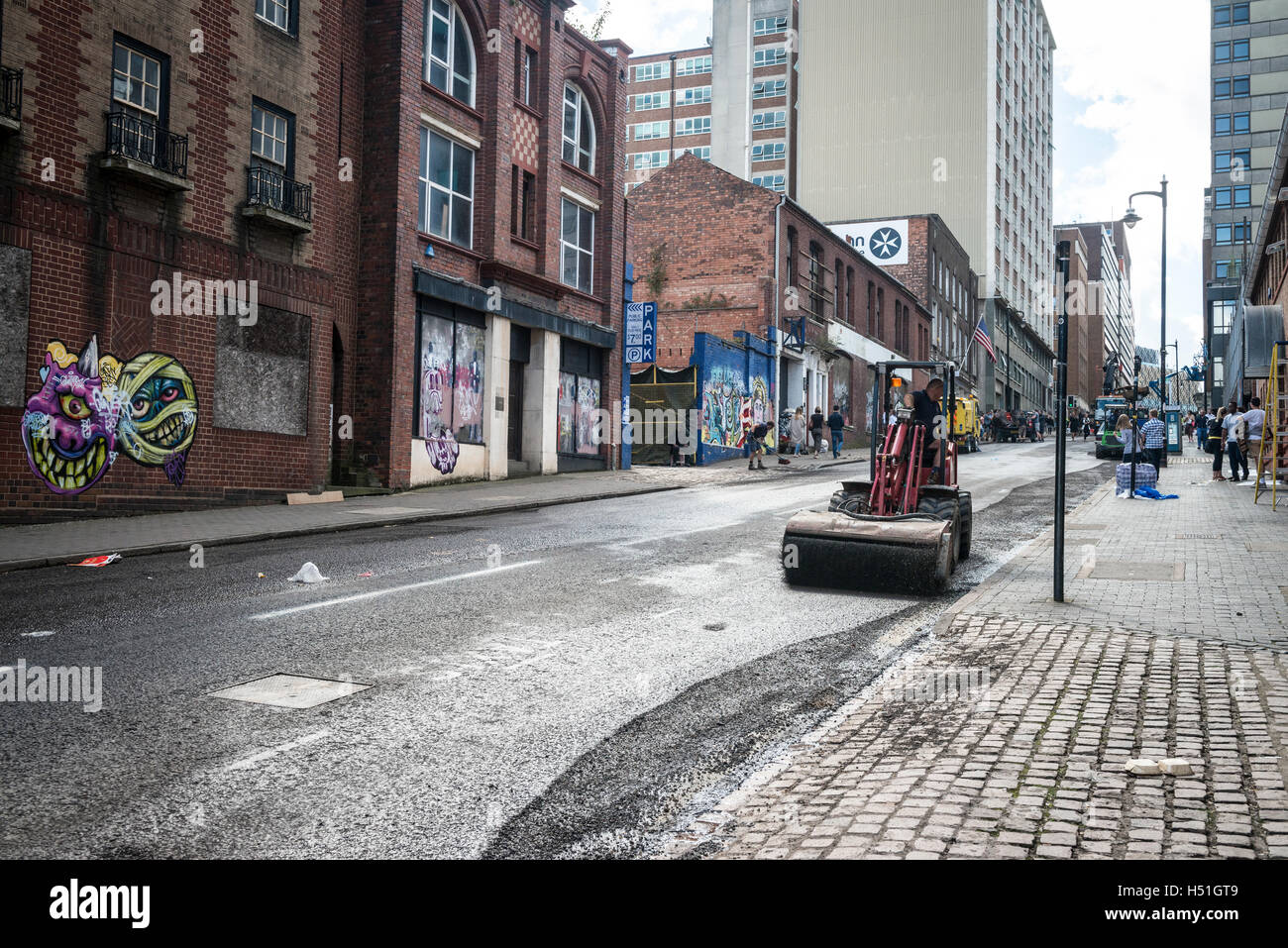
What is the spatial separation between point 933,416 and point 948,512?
1.46 m

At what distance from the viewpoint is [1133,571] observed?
978 centimetres

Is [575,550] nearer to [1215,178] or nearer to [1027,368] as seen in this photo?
[1027,368]

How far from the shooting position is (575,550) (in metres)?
11.4

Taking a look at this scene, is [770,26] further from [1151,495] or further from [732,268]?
[1151,495]

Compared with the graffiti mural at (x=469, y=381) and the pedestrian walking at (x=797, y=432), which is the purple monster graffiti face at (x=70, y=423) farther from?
the pedestrian walking at (x=797, y=432)

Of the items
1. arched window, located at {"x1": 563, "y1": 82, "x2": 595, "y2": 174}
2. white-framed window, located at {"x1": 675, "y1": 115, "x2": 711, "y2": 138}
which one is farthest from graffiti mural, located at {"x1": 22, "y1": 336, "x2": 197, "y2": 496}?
white-framed window, located at {"x1": 675, "y1": 115, "x2": 711, "y2": 138}

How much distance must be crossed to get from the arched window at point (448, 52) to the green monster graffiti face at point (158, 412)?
943cm

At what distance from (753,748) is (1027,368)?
3676 inches

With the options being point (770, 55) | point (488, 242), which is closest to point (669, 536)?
point (488, 242)

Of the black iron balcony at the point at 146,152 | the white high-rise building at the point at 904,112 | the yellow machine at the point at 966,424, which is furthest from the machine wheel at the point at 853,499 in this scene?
the white high-rise building at the point at 904,112

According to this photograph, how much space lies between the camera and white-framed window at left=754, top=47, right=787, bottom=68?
75.6 m

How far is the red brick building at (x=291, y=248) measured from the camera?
1386cm

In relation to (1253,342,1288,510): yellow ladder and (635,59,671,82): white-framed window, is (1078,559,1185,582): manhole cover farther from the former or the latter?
(635,59,671,82): white-framed window

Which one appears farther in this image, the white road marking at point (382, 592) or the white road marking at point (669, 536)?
the white road marking at point (669, 536)
